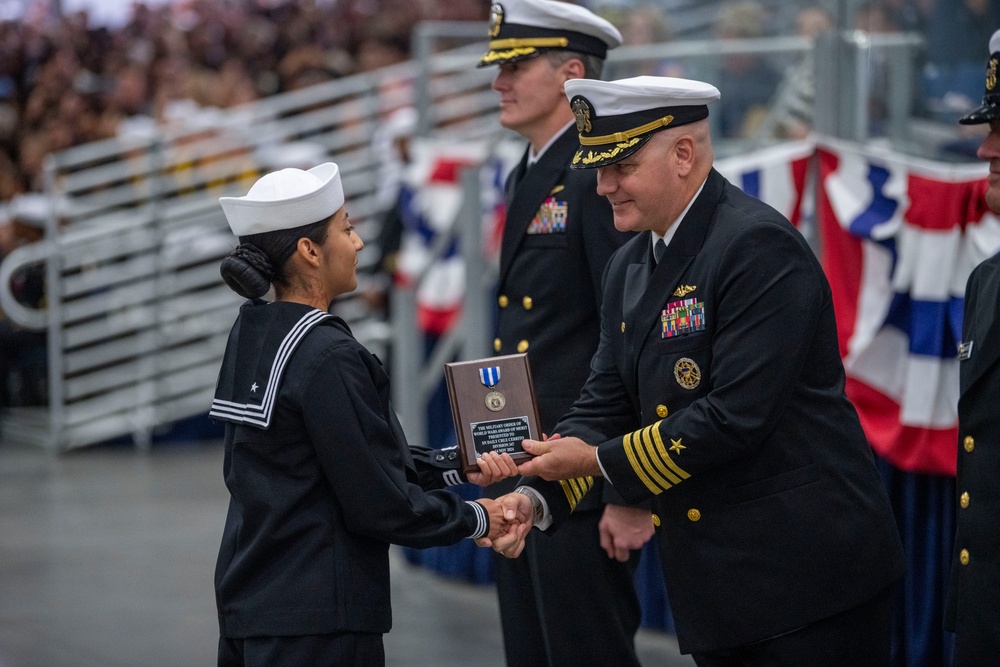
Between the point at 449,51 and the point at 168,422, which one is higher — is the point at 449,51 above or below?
above

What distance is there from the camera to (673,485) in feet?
8.49

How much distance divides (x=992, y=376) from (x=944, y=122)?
86.7 inches

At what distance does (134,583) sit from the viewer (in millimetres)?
5910

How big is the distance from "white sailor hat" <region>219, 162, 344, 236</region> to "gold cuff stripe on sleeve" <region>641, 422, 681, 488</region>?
0.76m

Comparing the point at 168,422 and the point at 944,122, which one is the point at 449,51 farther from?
the point at 944,122

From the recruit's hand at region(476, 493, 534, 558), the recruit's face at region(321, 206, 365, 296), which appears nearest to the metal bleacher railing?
the recruit's hand at region(476, 493, 534, 558)

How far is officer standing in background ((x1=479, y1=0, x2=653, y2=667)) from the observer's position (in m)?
3.28

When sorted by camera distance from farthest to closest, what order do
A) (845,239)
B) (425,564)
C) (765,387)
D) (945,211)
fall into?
(425,564) < (845,239) < (945,211) < (765,387)

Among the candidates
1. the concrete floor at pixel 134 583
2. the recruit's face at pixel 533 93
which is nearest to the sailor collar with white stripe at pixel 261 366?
the recruit's face at pixel 533 93

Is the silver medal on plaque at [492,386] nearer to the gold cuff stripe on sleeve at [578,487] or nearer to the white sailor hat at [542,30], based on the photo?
the gold cuff stripe on sleeve at [578,487]

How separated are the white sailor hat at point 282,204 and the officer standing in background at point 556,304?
2.81 ft

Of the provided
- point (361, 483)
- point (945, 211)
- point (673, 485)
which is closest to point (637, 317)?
point (673, 485)

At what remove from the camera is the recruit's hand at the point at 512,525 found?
9.36 feet

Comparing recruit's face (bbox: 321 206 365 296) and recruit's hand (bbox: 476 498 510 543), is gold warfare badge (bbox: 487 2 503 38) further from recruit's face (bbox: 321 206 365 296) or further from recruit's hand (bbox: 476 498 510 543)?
recruit's hand (bbox: 476 498 510 543)
